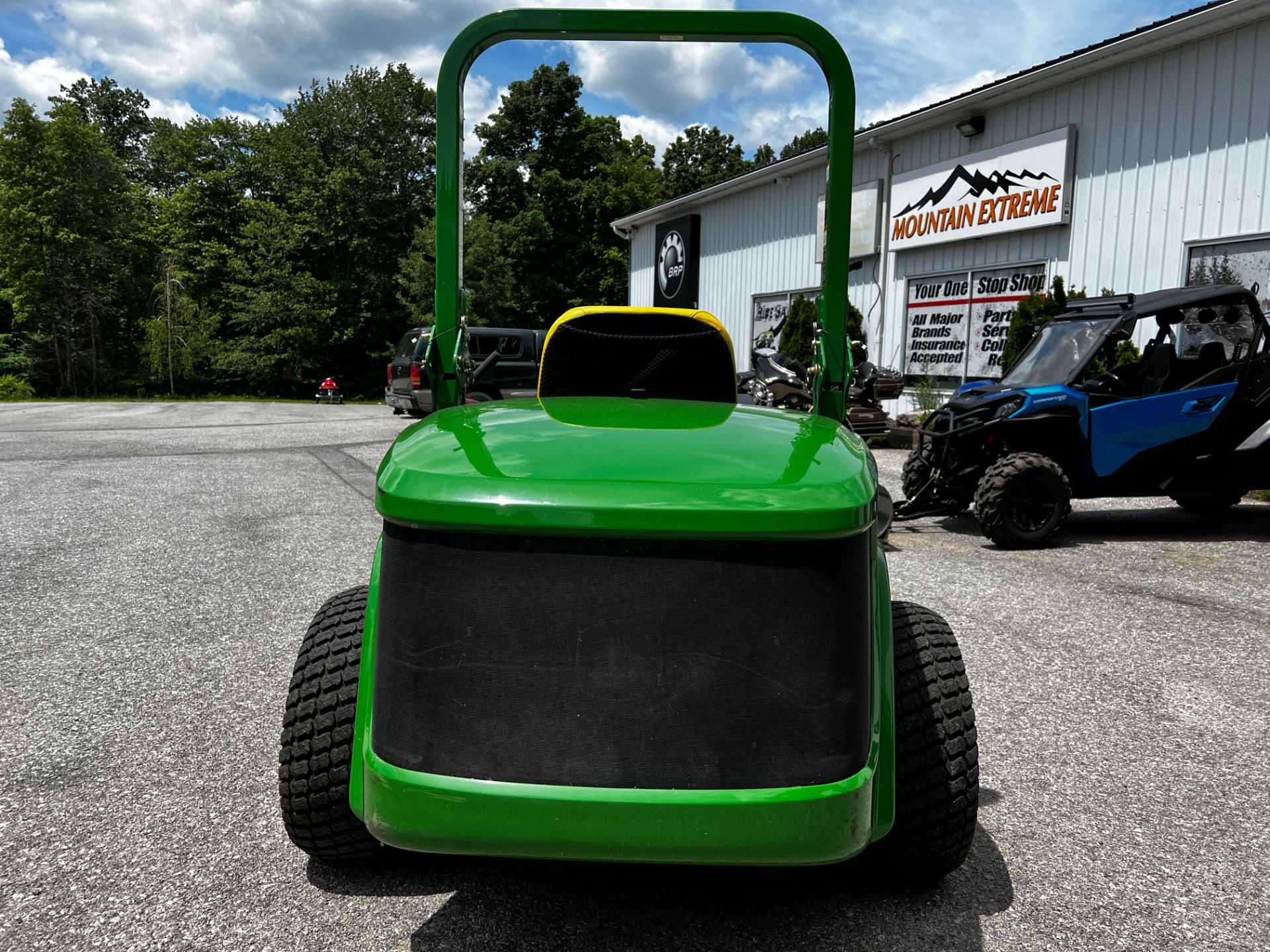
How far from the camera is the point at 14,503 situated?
8.41 metres

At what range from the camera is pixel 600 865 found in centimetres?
252

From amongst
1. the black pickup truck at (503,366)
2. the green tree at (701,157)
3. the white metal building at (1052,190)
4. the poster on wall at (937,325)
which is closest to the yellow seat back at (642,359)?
the white metal building at (1052,190)

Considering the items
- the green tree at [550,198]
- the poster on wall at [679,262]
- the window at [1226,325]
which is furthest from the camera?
the green tree at [550,198]

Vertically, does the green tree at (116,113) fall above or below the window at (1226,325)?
above

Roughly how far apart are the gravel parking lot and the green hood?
19 cm

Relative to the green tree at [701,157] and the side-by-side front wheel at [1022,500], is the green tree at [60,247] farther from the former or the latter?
the side-by-side front wheel at [1022,500]

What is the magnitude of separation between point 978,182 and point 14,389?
3469 cm

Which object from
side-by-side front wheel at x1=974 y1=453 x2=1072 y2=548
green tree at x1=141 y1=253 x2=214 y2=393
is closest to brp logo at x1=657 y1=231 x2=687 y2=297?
side-by-side front wheel at x1=974 y1=453 x2=1072 y2=548

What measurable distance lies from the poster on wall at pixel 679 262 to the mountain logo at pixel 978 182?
7.94 meters

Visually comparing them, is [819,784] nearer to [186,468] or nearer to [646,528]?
[646,528]

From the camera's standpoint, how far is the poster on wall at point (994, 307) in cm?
1331

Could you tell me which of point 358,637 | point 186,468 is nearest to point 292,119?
point 186,468

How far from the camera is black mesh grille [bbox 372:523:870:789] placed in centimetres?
182

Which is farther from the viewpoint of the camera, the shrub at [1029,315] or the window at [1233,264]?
the shrub at [1029,315]
